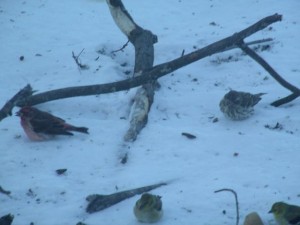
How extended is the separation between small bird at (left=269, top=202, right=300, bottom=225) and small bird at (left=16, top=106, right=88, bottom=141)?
240 centimetres

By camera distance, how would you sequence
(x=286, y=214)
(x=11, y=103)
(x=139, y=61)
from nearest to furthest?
(x=286, y=214), (x=11, y=103), (x=139, y=61)

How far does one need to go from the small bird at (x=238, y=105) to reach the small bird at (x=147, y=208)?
6.26 feet

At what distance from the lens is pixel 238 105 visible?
507 centimetres

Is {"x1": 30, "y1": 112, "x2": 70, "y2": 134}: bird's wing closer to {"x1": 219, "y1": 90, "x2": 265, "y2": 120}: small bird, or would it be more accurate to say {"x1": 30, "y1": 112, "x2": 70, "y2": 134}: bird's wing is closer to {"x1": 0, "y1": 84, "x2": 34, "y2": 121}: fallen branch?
{"x1": 0, "y1": 84, "x2": 34, "y2": 121}: fallen branch

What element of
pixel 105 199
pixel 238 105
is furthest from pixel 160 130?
pixel 105 199

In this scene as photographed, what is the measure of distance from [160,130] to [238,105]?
2.99 ft

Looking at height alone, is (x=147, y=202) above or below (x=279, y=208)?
above

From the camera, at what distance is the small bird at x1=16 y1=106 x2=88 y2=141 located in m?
4.85

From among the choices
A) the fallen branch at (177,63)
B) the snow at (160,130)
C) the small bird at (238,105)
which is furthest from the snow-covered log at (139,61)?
the small bird at (238,105)

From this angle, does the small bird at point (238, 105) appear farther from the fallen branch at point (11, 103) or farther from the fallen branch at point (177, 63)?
the fallen branch at point (11, 103)

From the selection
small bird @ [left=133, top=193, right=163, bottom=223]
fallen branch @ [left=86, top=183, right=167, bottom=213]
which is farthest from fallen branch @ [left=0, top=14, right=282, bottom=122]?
small bird @ [left=133, top=193, right=163, bottom=223]

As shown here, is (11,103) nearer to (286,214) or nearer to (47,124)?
(47,124)

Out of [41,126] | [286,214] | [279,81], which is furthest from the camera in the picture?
[279,81]

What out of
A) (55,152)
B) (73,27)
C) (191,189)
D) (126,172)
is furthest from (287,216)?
(73,27)
